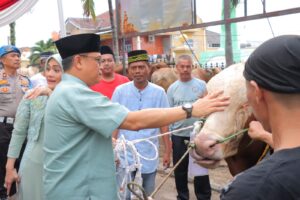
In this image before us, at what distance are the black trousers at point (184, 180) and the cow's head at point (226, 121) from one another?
2.25 meters

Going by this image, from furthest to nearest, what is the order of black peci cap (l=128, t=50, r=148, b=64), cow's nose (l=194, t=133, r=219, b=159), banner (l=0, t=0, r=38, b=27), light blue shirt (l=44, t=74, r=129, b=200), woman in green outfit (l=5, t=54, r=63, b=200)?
1. banner (l=0, t=0, r=38, b=27)
2. black peci cap (l=128, t=50, r=148, b=64)
3. woman in green outfit (l=5, t=54, r=63, b=200)
4. light blue shirt (l=44, t=74, r=129, b=200)
5. cow's nose (l=194, t=133, r=219, b=159)

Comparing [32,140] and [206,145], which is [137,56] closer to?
[32,140]

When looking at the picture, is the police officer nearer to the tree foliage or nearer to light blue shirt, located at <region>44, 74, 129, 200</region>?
light blue shirt, located at <region>44, 74, 129, 200</region>

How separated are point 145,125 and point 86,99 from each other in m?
0.36

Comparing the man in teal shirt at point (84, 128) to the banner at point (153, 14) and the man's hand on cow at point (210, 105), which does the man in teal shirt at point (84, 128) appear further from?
the banner at point (153, 14)

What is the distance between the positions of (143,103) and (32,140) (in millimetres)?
1105

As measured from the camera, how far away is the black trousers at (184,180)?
4.60 m

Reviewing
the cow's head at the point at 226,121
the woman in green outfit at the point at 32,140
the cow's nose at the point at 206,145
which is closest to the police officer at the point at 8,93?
the woman in green outfit at the point at 32,140

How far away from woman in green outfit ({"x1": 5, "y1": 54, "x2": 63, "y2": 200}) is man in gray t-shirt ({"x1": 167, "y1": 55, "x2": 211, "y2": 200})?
1826 mm

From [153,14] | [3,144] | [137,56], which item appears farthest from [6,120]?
[153,14]

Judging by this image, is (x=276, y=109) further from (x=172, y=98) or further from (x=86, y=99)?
(x=172, y=98)

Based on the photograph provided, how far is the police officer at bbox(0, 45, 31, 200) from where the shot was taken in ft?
14.7

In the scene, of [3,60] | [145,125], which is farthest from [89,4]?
[145,125]

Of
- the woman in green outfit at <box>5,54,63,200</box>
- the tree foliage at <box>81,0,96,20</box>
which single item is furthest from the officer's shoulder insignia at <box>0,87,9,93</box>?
the tree foliage at <box>81,0,96,20</box>
